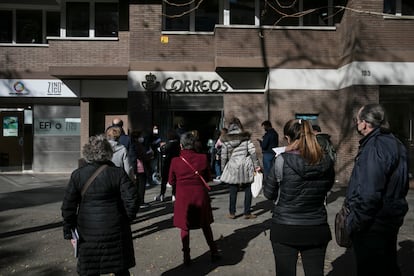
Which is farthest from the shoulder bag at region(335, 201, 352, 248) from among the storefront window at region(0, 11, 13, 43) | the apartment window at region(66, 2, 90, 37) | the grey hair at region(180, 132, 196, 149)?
the storefront window at region(0, 11, 13, 43)

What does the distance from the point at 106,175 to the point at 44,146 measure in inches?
516

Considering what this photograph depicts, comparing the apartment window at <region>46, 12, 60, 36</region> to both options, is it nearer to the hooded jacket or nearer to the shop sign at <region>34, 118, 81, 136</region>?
the shop sign at <region>34, 118, 81, 136</region>

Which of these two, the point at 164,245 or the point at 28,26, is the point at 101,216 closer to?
the point at 164,245

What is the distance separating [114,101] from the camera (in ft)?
53.9

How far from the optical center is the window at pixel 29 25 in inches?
641

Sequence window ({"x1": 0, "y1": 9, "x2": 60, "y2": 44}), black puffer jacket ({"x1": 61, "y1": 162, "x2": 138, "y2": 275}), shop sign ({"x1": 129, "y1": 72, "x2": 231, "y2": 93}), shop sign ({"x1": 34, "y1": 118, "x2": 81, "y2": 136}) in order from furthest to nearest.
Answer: shop sign ({"x1": 34, "y1": 118, "x2": 81, "y2": 136}) → window ({"x1": 0, "y1": 9, "x2": 60, "y2": 44}) → shop sign ({"x1": 129, "y1": 72, "x2": 231, "y2": 93}) → black puffer jacket ({"x1": 61, "y1": 162, "x2": 138, "y2": 275})

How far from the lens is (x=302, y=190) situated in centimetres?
384

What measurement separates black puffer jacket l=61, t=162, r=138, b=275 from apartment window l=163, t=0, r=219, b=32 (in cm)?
1134

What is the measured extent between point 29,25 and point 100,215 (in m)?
14.1

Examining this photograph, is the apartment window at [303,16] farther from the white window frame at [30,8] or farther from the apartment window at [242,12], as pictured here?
the white window frame at [30,8]

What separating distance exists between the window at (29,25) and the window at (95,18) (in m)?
0.68

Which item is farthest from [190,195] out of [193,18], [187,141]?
[193,18]

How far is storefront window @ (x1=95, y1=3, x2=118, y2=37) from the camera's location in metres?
15.9

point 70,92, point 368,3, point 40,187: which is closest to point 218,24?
point 368,3
